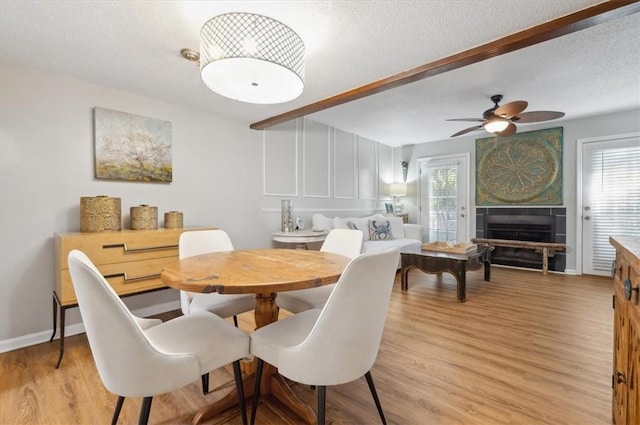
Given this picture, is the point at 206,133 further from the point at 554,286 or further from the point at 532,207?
the point at 532,207

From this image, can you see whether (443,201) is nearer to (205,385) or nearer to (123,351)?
(205,385)

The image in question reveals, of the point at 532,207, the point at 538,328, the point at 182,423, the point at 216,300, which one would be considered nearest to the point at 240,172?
the point at 216,300

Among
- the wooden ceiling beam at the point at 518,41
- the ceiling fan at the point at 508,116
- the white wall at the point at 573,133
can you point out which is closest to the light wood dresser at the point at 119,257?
the wooden ceiling beam at the point at 518,41

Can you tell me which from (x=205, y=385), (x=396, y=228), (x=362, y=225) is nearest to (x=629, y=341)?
(x=205, y=385)

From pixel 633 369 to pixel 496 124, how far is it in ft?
9.44

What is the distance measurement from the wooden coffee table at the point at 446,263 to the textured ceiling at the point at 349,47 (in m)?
1.83

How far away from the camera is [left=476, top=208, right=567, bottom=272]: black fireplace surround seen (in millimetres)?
4613

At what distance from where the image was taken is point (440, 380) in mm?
1780

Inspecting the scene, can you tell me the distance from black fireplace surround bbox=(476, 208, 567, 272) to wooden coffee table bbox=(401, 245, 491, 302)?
59.7 inches

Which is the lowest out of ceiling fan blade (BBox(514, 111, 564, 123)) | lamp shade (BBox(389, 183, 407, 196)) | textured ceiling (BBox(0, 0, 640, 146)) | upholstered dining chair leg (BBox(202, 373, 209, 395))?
upholstered dining chair leg (BBox(202, 373, 209, 395))

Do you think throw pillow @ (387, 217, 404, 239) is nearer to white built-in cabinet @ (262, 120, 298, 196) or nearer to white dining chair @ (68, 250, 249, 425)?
white built-in cabinet @ (262, 120, 298, 196)

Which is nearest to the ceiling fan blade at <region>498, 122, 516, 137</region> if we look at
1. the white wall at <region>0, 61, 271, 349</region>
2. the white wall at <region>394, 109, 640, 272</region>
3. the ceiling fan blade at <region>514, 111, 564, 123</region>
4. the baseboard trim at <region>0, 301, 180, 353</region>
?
the ceiling fan blade at <region>514, 111, 564, 123</region>

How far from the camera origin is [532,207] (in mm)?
4828

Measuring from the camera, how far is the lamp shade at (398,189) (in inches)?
235
